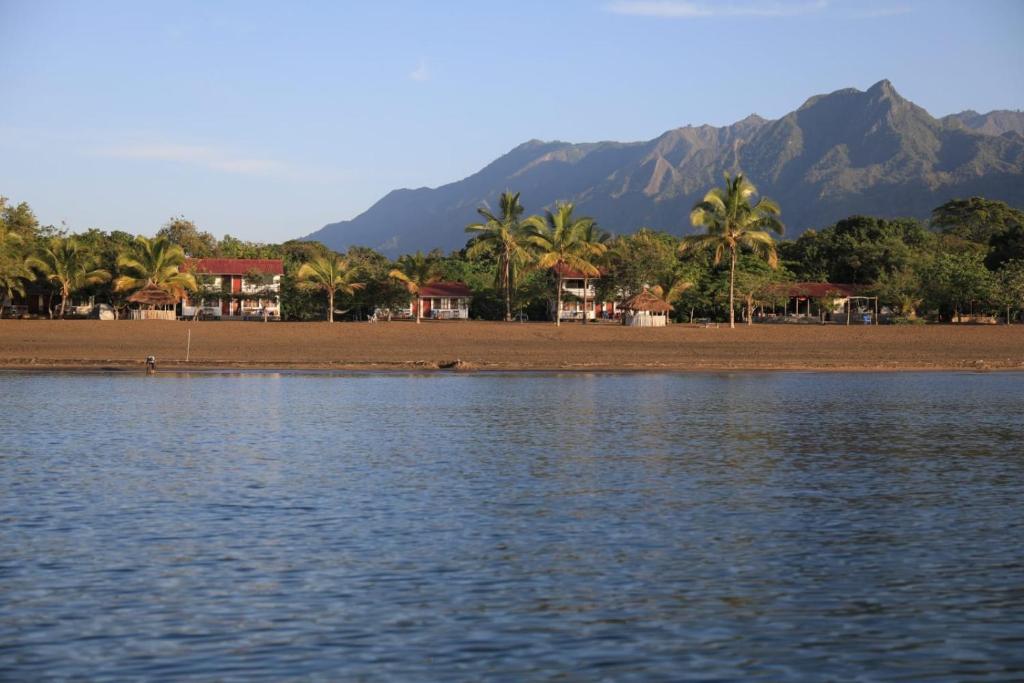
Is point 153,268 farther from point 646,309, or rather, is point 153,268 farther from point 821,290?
point 821,290

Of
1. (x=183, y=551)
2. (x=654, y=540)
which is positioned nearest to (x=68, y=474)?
(x=183, y=551)

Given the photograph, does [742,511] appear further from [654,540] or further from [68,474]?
[68,474]

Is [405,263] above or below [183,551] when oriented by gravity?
above

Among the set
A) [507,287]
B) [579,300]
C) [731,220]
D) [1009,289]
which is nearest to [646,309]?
[507,287]

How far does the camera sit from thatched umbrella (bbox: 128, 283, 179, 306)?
7750 cm

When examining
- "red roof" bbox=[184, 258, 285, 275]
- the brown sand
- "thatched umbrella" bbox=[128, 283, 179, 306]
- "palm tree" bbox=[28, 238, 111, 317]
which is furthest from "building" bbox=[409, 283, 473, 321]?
the brown sand

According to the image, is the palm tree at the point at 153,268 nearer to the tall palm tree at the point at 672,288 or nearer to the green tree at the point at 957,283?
the tall palm tree at the point at 672,288

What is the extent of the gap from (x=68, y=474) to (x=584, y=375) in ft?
117

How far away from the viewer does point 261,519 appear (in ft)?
51.8

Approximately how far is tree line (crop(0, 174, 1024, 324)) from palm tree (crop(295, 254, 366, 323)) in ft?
0.34

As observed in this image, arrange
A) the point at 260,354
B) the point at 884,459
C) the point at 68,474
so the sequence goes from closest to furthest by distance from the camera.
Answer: the point at 68,474, the point at 884,459, the point at 260,354

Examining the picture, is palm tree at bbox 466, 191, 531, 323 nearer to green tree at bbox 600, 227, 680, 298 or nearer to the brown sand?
A: green tree at bbox 600, 227, 680, 298

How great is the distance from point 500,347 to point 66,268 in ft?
124

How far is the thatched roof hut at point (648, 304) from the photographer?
77.8 m
